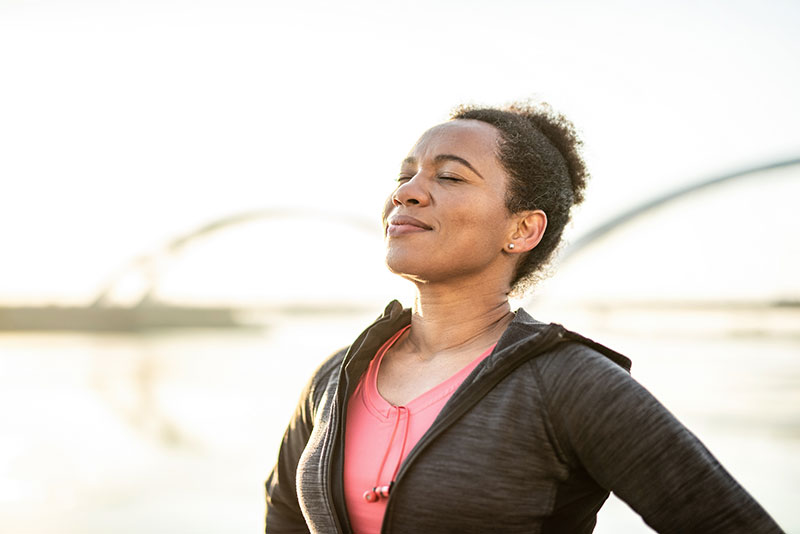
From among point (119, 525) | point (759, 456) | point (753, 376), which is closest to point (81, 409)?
point (119, 525)

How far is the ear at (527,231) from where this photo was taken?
1.49 metres

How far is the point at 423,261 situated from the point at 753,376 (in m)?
8.65

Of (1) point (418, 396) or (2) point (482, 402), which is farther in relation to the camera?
(1) point (418, 396)

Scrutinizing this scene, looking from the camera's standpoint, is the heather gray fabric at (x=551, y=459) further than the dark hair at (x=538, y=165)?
No

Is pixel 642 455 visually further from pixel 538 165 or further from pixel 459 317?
pixel 538 165

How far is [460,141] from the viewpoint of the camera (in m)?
1.46

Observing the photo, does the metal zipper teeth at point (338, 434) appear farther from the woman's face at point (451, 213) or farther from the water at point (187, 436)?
the water at point (187, 436)

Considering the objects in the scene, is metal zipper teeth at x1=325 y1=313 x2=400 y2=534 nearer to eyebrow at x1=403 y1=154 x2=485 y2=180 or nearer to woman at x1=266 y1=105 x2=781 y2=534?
woman at x1=266 y1=105 x2=781 y2=534

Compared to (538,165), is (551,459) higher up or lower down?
lower down

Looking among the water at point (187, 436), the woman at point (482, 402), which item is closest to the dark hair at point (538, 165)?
the woman at point (482, 402)

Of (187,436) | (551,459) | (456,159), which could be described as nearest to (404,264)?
(456,159)

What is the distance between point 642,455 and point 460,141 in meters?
0.66

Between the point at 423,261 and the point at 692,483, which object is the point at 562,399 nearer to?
the point at 692,483

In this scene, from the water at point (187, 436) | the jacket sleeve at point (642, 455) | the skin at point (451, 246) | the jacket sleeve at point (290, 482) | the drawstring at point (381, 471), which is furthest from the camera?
the water at point (187, 436)
